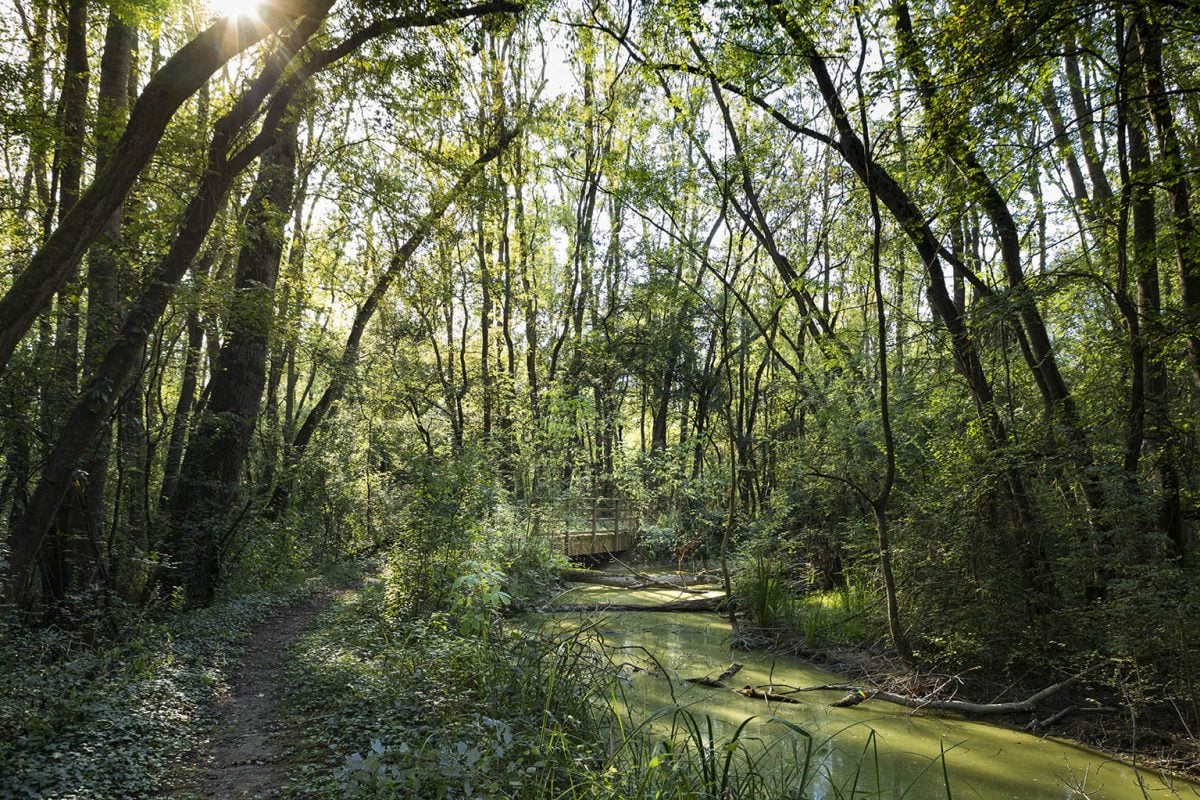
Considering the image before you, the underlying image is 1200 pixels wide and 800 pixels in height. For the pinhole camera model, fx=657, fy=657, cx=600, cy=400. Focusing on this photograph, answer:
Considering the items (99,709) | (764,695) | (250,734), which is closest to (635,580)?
(764,695)

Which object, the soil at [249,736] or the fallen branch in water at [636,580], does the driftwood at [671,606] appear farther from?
the soil at [249,736]

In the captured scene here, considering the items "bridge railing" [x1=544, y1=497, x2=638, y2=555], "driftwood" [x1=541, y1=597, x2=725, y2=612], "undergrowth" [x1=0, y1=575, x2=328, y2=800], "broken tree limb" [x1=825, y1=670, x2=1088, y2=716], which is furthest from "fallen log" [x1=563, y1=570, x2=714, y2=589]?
"undergrowth" [x1=0, y1=575, x2=328, y2=800]

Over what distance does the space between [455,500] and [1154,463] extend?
623cm

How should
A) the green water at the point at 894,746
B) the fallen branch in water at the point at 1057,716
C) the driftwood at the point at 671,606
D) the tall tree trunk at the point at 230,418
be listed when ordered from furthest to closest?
the driftwood at the point at 671,606 → the tall tree trunk at the point at 230,418 → the fallen branch in water at the point at 1057,716 → the green water at the point at 894,746

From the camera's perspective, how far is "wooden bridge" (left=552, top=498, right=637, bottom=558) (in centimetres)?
1377

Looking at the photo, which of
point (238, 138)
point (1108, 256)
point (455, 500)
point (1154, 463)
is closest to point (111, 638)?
point (455, 500)

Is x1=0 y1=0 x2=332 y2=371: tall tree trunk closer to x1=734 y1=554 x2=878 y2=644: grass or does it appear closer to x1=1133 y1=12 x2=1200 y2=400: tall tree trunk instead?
x1=1133 y1=12 x2=1200 y2=400: tall tree trunk

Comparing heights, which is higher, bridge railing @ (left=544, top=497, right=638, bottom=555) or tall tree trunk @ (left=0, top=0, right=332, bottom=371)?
tall tree trunk @ (left=0, top=0, right=332, bottom=371)

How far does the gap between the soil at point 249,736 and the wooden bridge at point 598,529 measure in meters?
7.34

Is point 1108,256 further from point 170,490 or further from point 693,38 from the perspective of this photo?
point 170,490

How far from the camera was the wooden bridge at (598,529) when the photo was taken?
45.2 feet

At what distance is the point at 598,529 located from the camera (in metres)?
15.7

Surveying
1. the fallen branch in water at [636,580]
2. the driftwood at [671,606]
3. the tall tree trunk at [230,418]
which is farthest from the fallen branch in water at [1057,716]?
the tall tree trunk at [230,418]

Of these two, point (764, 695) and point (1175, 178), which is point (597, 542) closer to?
point (764, 695)
